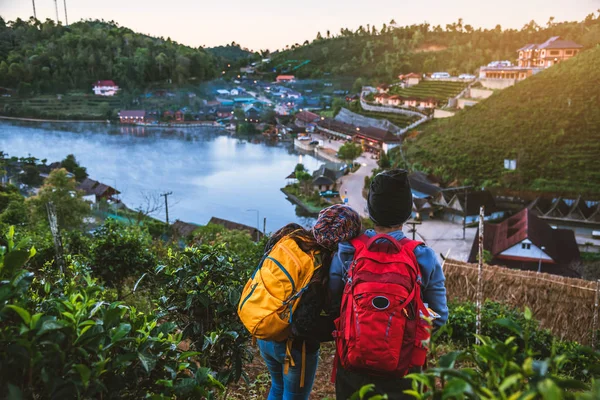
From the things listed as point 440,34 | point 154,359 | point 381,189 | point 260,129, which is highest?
point 440,34

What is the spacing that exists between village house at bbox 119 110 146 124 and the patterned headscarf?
36965mm

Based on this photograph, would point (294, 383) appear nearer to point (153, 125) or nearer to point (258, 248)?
point (258, 248)

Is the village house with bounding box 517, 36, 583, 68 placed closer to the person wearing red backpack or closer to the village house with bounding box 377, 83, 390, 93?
the village house with bounding box 377, 83, 390, 93

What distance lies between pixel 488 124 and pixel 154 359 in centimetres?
2070

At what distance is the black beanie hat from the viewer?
1.12m

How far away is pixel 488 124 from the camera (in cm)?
1959

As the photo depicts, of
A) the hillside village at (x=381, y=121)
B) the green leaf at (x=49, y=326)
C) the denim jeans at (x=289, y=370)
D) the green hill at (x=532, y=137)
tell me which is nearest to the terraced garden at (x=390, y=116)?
the hillside village at (x=381, y=121)

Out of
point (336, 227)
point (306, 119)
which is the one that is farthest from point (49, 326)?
point (306, 119)

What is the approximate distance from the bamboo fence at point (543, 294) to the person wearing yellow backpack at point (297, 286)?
357cm

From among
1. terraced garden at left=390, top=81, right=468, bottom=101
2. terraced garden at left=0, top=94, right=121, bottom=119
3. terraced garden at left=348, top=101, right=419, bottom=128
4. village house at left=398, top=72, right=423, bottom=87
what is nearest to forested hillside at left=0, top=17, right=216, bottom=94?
terraced garden at left=0, top=94, right=121, bottom=119

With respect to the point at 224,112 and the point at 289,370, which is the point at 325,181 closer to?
the point at 289,370

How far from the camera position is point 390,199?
1.12 meters

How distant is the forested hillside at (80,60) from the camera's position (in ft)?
132

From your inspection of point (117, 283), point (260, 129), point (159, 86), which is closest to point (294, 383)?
point (117, 283)
